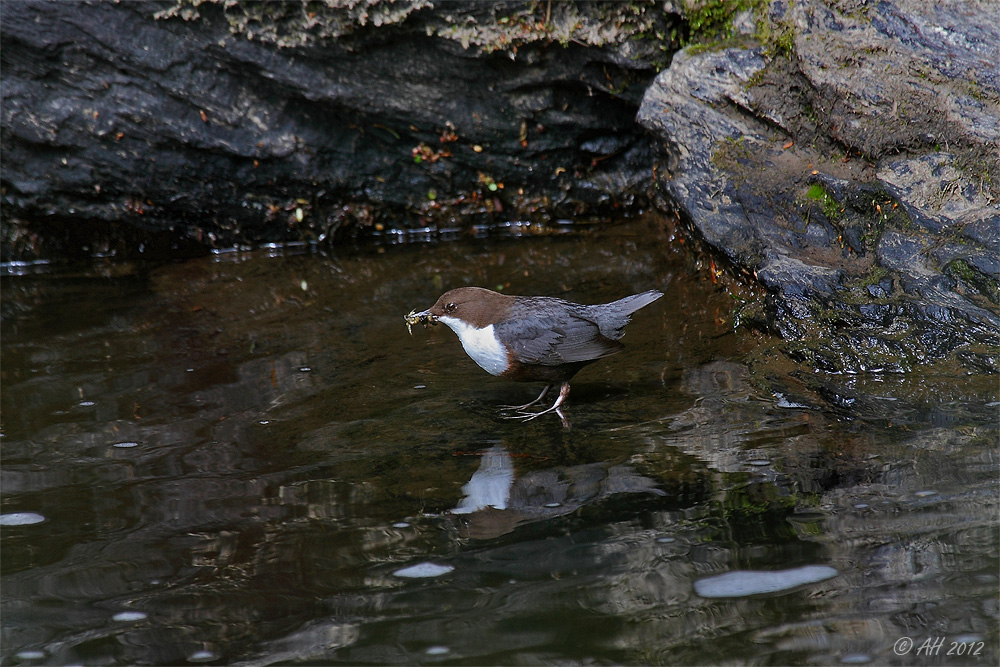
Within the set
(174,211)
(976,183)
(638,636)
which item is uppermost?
(174,211)

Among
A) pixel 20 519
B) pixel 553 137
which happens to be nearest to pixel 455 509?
pixel 20 519

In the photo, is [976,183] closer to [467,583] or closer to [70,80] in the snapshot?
[467,583]

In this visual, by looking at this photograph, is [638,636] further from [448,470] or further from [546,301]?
[546,301]

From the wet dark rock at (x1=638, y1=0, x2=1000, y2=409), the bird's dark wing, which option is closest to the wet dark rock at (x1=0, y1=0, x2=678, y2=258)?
the wet dark rock at (x1=638, y1=0, x2=1000, y2=409)

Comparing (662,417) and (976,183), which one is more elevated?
(976,183)

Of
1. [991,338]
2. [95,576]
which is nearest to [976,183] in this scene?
[991,338]

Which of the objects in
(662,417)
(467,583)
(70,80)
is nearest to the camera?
(467,583)

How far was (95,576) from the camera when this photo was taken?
2.75 meters

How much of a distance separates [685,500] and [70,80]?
220 inches

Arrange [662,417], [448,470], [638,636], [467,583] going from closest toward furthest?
[638,636]
[467,583]
[448,470]
[662,417]

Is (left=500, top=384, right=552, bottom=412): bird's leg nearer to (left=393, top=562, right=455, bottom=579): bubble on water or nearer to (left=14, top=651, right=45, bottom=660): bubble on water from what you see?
(left=393, top=562, right=455, bottom=579): bubble on water

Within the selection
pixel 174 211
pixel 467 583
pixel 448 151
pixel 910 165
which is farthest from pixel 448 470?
pixel 174 211

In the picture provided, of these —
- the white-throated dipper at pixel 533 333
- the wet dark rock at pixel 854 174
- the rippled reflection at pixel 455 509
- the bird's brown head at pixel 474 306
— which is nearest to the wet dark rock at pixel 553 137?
the wet dark rock at pixel 854 174

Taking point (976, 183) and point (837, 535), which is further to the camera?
point (976, 183)
